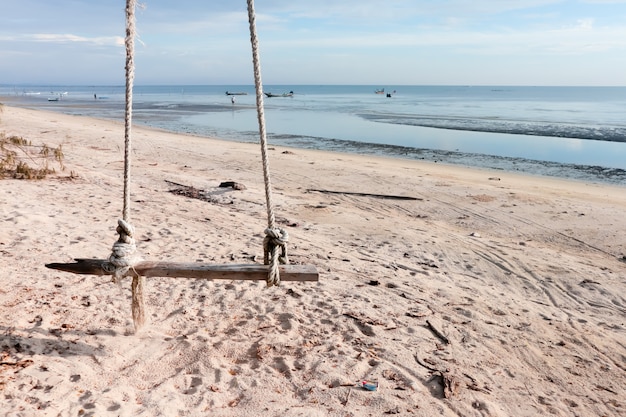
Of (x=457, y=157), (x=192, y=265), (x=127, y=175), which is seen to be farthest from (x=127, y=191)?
(x=457, y=157)

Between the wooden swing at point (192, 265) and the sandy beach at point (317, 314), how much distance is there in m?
0.69

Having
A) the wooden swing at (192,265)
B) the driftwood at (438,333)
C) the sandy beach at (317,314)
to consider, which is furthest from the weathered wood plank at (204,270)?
the driftwood at (438,333)

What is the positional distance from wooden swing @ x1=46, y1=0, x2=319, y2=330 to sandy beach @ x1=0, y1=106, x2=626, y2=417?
692mm

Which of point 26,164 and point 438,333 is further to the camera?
point 26,164

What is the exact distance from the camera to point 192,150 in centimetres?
1495

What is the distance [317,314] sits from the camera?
14.4 feet

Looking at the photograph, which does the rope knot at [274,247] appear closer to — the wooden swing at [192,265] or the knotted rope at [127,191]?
the wooden swing at [192,265]

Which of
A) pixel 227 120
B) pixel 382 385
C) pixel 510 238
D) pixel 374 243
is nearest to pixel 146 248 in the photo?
pixel 374 243

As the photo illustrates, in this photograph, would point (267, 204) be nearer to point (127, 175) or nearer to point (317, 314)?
point (127, 175)

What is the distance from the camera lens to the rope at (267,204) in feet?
10.1

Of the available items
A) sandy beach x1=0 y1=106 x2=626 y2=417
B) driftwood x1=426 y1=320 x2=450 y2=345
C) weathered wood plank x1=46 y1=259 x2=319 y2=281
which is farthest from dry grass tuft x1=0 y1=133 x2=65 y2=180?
driftwood x1=426 y1=320 x2=450 y2=345

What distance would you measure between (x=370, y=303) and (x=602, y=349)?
197 centimetres

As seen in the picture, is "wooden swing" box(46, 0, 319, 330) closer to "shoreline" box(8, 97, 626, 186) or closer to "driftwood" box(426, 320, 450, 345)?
"driftwood" box(426, 320, 450, 345)

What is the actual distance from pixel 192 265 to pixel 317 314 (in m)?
1.48
